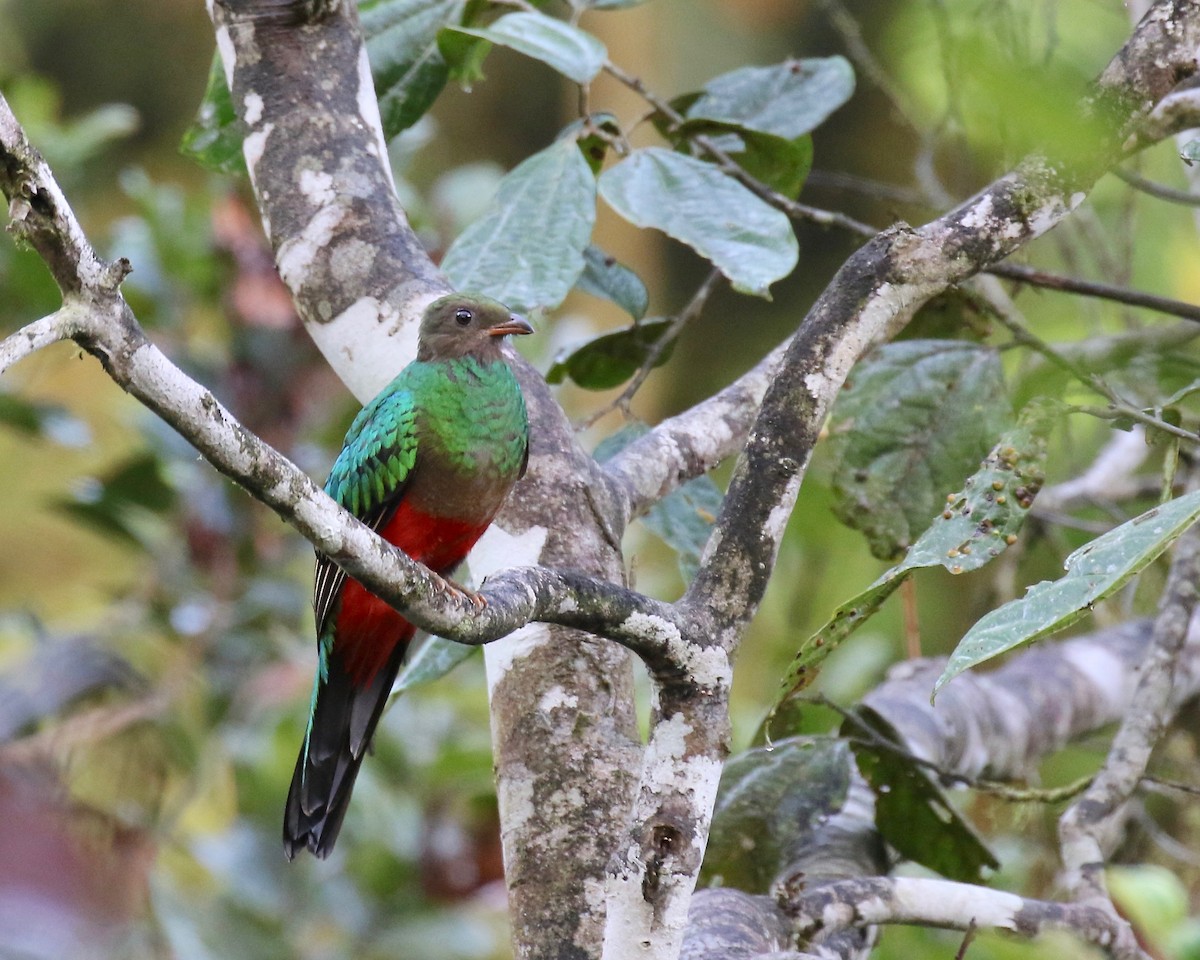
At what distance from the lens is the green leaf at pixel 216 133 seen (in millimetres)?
2947

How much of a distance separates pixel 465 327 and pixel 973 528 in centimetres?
115

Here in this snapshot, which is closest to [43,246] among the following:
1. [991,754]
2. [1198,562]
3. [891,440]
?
[891,440]

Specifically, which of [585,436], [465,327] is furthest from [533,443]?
[585,436]

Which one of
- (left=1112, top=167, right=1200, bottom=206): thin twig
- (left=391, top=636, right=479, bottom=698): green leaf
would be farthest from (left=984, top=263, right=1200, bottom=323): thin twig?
(left=391, top=636, right=479, bottom=698): green leaf

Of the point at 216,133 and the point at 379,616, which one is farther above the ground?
the point at 216,133

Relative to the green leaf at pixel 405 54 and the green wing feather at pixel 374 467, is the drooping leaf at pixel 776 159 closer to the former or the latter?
the green leaf at pixel 405 54

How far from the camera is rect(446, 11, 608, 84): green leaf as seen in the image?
2572mm

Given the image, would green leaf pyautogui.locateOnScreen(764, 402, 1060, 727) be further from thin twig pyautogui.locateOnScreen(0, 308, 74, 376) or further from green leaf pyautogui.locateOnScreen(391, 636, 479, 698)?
thin twig pyautogui.locateOnScreen(0, 308, 74, 376)

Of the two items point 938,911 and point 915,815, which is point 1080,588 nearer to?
point 938,911

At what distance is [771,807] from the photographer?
102 inches

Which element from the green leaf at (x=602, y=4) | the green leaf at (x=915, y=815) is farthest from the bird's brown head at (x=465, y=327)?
→ the green leaf at (x=915, y=815)

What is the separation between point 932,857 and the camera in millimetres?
2631

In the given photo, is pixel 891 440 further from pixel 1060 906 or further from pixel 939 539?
pixel 1060 906

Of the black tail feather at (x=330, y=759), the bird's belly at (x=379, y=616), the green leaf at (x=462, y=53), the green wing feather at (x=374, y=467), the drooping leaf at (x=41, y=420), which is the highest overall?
the drooping leaf at (x=41, y=420)
